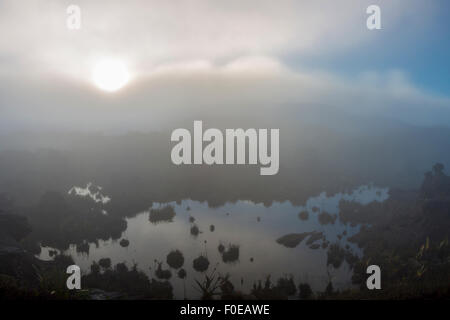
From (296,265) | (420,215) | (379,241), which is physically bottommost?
(296,265)

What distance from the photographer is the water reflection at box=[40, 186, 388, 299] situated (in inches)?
2178

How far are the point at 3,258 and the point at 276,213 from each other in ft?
293

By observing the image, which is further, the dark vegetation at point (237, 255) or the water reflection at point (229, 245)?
the water reflection at point (229, 245)

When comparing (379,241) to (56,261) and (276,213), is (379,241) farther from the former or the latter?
(56,261)

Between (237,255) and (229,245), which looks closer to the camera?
(237,255)

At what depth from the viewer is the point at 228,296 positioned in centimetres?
1966

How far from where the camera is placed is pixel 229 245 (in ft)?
232

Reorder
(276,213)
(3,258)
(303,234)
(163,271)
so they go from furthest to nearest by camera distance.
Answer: (276,213) < (303,234) < (163,271) < (3,258)

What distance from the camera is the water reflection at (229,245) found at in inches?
2178

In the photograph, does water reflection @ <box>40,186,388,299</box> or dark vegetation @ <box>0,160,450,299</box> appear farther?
water reflection @ <box>40,186,388,299</box>
